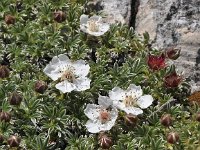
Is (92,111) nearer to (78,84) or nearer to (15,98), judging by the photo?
(78,84)

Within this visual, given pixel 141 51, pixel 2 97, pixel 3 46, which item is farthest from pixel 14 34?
pixel 141 51

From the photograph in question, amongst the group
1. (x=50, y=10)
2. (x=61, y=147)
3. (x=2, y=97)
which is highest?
(x=50, y=10)

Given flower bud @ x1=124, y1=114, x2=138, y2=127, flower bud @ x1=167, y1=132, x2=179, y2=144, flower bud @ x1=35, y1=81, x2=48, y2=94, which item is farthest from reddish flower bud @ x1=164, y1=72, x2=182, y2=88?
flower bud @ x1=35, y1=81, x2=48, y2=94

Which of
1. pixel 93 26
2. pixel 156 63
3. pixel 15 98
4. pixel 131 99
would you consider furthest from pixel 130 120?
pixel 93 26

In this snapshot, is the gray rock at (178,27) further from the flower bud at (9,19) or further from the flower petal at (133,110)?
the flower bud at (9,19)

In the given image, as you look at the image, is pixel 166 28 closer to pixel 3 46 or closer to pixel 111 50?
pixel 111 50

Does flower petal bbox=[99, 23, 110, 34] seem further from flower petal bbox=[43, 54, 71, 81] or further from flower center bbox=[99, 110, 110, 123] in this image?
flower center bbox=[99, 110, 110, 123]

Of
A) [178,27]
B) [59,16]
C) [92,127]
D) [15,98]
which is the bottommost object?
[92,127]
